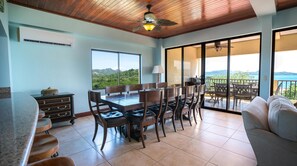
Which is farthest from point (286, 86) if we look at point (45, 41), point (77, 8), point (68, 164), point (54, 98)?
point (45, 41)

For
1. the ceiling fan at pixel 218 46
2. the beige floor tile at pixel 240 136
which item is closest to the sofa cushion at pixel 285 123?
the beige floor tile at pixel 240 136

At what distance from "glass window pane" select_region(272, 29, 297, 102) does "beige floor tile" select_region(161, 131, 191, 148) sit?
2.80m

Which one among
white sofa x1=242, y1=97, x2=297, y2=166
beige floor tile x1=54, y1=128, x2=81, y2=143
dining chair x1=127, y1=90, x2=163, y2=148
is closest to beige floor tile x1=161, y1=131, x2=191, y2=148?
dining chair x1=127, y1=90, x2=163, y2=148

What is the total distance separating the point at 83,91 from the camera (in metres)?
4.30

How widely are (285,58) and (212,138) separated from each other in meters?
2.98

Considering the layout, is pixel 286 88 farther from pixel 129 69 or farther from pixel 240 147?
pixel 129 69

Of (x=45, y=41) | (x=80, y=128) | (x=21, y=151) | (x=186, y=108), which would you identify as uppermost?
(x=45, y=41)

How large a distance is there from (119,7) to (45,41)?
1970 mm

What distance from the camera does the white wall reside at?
3252mm

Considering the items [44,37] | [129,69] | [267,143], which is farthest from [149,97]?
[129,69]

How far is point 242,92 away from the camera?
446 cm

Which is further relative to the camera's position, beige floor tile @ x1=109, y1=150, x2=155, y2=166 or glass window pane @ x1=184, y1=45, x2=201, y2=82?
glass window pane @ x1=184, y1=45, x2=201, y2=82

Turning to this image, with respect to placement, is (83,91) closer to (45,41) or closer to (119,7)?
(45,41)

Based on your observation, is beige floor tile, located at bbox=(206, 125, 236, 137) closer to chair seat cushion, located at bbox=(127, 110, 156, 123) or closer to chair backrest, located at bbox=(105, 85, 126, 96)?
chair seat cushion, located at bbox=(127, 110, 156, 123)
